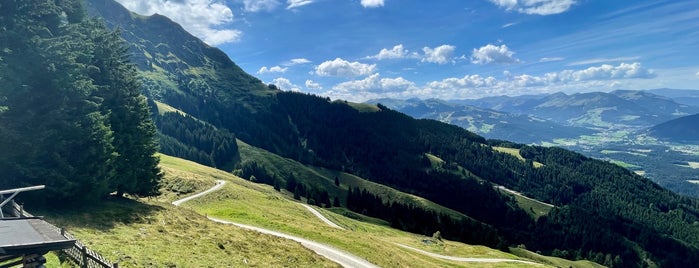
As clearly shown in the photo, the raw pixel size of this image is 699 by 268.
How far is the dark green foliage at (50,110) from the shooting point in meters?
33.1

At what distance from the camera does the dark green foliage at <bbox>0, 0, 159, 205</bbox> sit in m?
33.1

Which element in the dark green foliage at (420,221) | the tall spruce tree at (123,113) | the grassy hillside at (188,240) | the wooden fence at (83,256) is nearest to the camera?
the wooden fence at (83,256)

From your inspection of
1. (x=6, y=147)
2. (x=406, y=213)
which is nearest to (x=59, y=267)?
(x=6, y=147)

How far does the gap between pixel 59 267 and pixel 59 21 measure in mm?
29294

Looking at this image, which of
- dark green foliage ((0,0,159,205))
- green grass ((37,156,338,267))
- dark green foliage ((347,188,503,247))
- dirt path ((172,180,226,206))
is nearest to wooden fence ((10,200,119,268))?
green grass ((37,156,338,267))

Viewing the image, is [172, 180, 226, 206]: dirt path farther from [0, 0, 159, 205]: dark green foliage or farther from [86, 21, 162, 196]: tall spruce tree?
[0, 0, 159, 205]: dark green foliage

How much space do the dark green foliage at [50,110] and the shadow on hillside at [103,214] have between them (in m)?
1.43

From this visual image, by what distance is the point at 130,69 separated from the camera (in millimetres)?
49812

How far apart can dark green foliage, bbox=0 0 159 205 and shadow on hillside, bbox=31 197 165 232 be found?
143 centimetres

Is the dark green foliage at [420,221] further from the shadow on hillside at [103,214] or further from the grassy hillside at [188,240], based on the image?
the shadow on hillside at [103,214]

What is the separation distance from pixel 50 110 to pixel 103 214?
10.0 metres

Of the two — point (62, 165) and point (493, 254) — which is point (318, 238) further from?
point (493, 254)

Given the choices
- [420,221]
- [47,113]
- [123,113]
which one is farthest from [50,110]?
[420,221]

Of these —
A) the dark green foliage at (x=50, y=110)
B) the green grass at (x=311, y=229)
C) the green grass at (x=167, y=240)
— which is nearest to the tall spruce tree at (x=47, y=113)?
the dark green foliage at (x=50, y=110)
